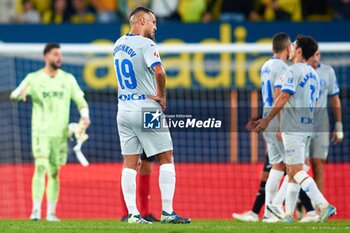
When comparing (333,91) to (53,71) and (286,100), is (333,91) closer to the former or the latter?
(286,100)

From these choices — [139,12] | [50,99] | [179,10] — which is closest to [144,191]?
[50,99]

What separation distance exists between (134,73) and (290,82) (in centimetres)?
195

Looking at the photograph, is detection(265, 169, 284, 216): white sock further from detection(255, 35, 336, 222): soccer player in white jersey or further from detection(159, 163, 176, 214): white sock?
detection(159, 163, 176, 214): white sock

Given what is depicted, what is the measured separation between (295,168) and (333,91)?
246 centimetres

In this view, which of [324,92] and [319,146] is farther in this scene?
[319,146]

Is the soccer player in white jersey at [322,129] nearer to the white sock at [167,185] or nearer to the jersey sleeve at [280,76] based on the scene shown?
the jersey sleeve at [280,76]

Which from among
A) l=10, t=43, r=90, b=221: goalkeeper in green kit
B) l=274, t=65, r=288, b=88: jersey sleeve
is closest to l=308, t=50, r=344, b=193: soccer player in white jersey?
l=274, t=65, r=288, b=88: jersey sleeve

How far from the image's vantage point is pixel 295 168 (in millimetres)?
13391

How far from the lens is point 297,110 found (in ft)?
44.2

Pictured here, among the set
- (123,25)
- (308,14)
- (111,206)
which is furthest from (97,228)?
(308,14)

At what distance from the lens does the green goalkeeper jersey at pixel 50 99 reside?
1570 centimetres

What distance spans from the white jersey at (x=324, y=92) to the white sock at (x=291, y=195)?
2072 mm

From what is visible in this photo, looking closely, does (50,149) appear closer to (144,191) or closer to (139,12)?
(144,191)

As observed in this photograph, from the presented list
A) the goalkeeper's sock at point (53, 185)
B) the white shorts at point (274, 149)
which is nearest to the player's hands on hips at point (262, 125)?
the white shorts at point (274, 149)
